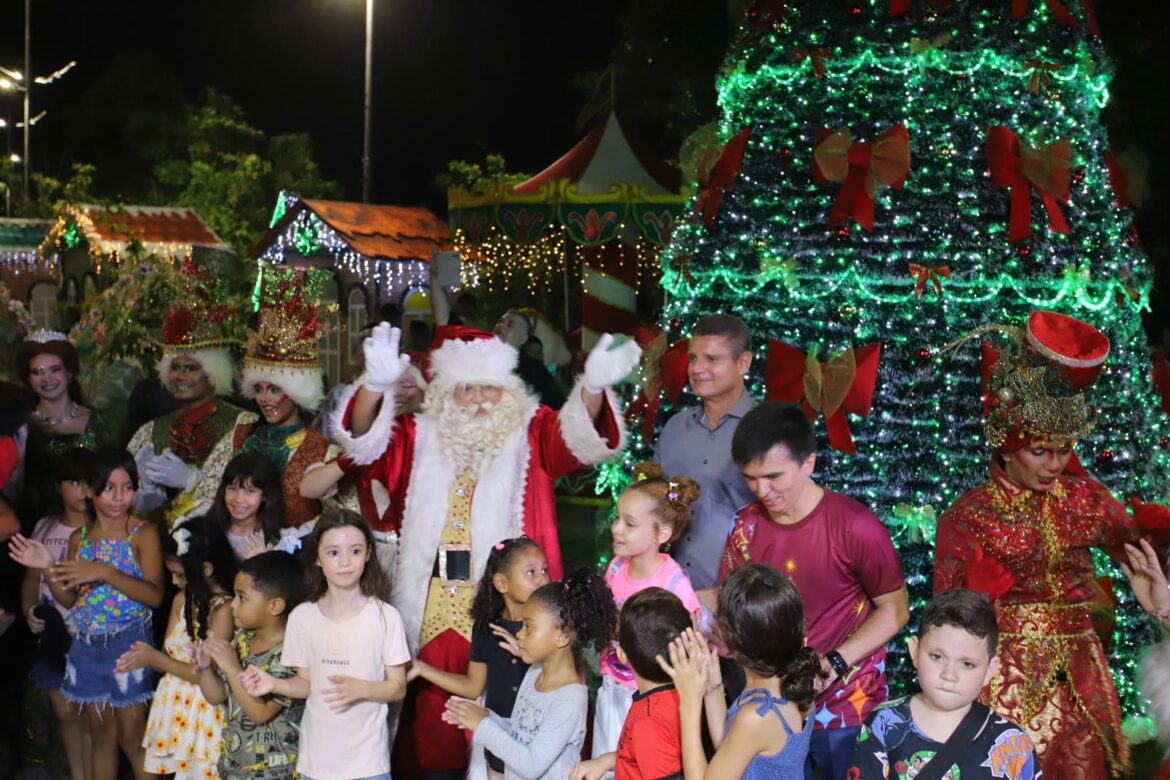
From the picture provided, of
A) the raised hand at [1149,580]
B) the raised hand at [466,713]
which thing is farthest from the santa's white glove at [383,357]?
the raised hand at [1149,580]

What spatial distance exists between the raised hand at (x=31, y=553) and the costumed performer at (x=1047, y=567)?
3.60m

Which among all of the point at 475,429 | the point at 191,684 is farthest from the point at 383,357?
the point at 191,684

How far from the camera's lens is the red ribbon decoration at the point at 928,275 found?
6.43 meters

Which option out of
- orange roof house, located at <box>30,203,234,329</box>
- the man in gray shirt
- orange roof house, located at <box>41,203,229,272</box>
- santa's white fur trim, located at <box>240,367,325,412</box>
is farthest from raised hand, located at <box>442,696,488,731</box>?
orange roof house, located at <box>41,203,229,272</box>

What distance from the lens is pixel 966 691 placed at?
353cm

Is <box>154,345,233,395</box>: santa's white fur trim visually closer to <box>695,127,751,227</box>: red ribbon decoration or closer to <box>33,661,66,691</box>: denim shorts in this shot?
<box>33,661,66,691</box>: denim shorts

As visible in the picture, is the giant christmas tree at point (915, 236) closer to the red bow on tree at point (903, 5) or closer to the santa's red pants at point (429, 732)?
the red bow on tree at point (903, 5)

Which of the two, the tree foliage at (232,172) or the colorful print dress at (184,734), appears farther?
the tree foliage at (232,172)

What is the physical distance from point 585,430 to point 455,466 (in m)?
0.62

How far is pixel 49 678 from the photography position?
5.96m

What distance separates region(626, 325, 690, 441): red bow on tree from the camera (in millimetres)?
6641

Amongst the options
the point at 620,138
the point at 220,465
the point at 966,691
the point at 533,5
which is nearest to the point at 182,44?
the point at 533,5

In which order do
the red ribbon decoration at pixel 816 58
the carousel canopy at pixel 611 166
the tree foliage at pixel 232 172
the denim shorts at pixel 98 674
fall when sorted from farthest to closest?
1. the tree foliage at pixel 232 172
2. the carousel canopy at pixel 611 166
3. the red ribbon decoration at pixel 816 58
4. the denim shorts at pixel 98 674

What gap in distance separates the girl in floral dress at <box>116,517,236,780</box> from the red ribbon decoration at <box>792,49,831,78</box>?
3.55 m
